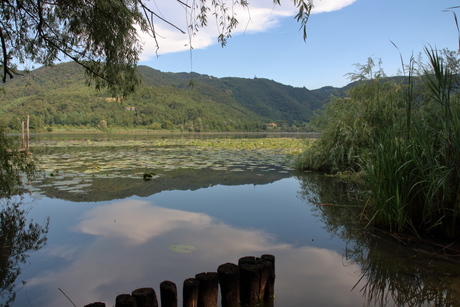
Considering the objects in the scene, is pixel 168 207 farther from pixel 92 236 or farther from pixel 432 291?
pixel 432 291

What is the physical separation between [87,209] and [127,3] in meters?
3.78

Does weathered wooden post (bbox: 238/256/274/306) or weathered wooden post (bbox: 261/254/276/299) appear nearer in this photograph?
weathered wooden post (bbox: 238/256/274/306)

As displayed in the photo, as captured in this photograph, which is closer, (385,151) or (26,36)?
(385,151)

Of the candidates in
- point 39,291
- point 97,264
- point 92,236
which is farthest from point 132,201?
point 39,291

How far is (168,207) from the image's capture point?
5.66 metres

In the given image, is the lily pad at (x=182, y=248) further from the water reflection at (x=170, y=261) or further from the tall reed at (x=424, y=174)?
the tall reed at (x=424, y=174)

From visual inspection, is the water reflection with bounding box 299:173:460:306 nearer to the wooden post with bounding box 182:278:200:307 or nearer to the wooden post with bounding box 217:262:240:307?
the wooden post with bounding box 217:262:240:307

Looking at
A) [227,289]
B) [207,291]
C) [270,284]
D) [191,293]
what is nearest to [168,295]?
[191,293]

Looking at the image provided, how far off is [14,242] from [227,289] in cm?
306

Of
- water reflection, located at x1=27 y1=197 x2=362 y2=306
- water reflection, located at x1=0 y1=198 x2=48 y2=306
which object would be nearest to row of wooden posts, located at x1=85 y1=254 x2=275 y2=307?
water reflection, located at x1=27 y1=197 x2=362 y2=306

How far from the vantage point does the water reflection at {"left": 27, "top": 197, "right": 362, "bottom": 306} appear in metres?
2.67

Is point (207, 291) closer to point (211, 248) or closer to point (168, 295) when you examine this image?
point (168, 295)

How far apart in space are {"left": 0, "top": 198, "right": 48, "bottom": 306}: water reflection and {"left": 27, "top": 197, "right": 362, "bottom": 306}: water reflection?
0.20 m

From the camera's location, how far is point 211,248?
3.64 metres
